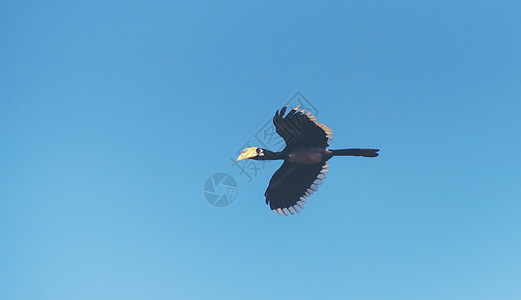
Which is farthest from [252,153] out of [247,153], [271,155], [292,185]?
[292,185]

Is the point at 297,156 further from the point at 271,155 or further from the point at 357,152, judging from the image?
the point at 357,152

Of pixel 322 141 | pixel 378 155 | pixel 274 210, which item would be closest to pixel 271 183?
pixel 274 210

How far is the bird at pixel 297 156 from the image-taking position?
945 centimetres

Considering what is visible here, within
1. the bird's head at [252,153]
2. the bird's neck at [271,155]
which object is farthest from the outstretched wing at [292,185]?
the bird's head at [252,153]

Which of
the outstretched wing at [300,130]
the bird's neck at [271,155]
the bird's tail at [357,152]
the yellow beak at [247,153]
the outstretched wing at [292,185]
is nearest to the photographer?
the outstretched wing at [300,130]

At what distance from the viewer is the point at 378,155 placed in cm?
943

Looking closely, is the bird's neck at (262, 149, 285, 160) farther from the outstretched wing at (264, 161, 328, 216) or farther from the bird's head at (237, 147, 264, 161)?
the outstretched wing at (264, 161, 328, 216)

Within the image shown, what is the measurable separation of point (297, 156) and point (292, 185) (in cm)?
136

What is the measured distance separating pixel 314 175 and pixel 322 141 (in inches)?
59.0

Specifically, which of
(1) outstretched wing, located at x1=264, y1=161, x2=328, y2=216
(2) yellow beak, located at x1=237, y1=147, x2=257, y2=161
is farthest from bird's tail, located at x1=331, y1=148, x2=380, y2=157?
(2) yellow beak, located at x1=237, y1=147, x2=257, y2=161

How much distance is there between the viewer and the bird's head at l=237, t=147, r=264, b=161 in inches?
402

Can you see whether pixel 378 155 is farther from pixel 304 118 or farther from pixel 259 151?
pixel 259 151

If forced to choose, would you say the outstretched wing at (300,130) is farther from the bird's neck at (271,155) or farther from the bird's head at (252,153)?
the bird's head at (252,153)

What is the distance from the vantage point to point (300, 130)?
9.70 m
